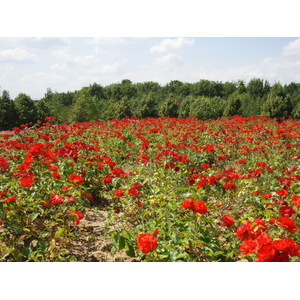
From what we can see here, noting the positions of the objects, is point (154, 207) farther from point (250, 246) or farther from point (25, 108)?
point (25, 108)

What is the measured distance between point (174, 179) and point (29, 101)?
1850 centimetres

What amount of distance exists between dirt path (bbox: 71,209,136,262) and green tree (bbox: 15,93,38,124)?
58.0 feet

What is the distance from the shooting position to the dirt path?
2.46 m

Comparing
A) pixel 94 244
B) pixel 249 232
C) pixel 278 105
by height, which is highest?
pixel 278 105

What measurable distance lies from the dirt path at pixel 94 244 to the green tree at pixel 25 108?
58.0 ft

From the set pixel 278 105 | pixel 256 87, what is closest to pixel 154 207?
pixel 278 105

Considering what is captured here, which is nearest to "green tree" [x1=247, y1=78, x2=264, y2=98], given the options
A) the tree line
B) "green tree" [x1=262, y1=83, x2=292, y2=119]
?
the tree line

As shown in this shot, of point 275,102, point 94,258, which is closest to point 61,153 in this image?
point 94,258

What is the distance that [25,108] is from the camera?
1834 centimetres

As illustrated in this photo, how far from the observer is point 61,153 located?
348cm

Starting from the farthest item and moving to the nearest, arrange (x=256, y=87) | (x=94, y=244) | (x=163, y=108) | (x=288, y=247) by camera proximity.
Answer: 1. (x=256, y=87)
2. (x=163, y=108)
3. (x=94, y=244)
4. (x=288, y=247)

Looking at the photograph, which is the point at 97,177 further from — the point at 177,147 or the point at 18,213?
the point at 177,147

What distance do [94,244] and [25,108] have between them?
18.5 meters

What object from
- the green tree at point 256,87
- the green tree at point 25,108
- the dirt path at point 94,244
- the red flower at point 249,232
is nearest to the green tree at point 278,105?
the dirt path at point 94,244
